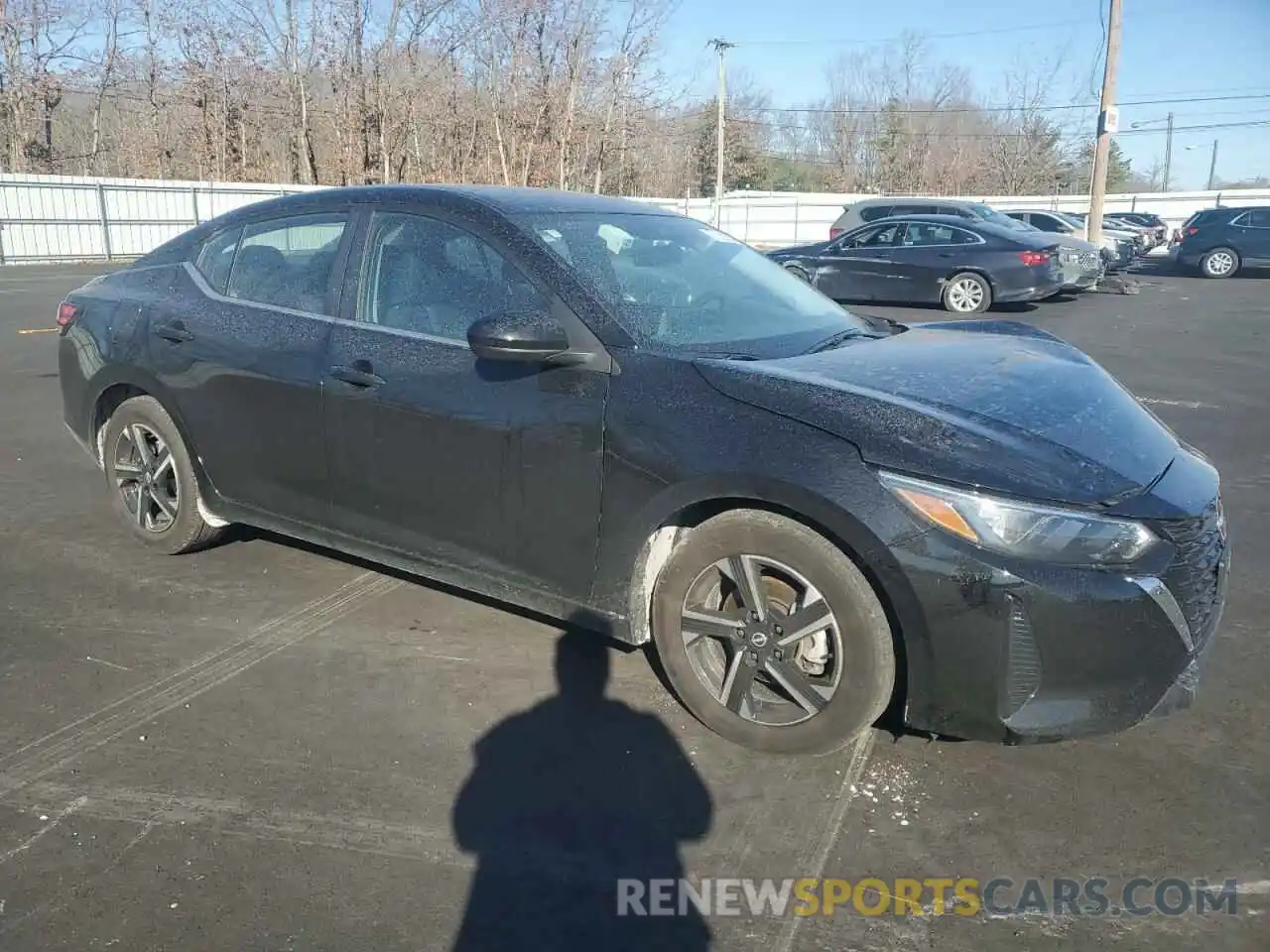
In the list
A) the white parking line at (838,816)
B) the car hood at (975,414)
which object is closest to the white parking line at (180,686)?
the car hood at (975,414)

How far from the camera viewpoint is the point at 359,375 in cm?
369

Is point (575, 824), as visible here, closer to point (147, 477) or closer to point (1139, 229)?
point (147, 477)

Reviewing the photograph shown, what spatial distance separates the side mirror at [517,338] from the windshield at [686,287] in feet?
0.80

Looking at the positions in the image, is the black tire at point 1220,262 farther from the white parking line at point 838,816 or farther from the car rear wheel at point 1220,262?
the white parking line at point 838,816

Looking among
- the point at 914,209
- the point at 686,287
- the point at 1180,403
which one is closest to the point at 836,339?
the point at 686,287

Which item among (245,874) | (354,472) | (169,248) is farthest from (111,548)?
(245,874)

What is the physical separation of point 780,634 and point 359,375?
5.89ft

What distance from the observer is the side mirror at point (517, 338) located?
3.16 metres

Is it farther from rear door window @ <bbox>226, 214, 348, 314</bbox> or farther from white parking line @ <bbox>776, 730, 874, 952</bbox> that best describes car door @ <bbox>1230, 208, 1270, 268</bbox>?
rear door window @ <bbox>226, 214, 348, 314</bbox>

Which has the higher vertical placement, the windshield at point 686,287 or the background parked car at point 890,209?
the background parked car at point 890,209

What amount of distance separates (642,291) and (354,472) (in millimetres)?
1260

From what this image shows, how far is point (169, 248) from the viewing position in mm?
Result: 4625

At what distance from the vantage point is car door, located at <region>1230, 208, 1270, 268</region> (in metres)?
23.1

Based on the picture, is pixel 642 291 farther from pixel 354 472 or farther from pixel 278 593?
pixel 278 593
